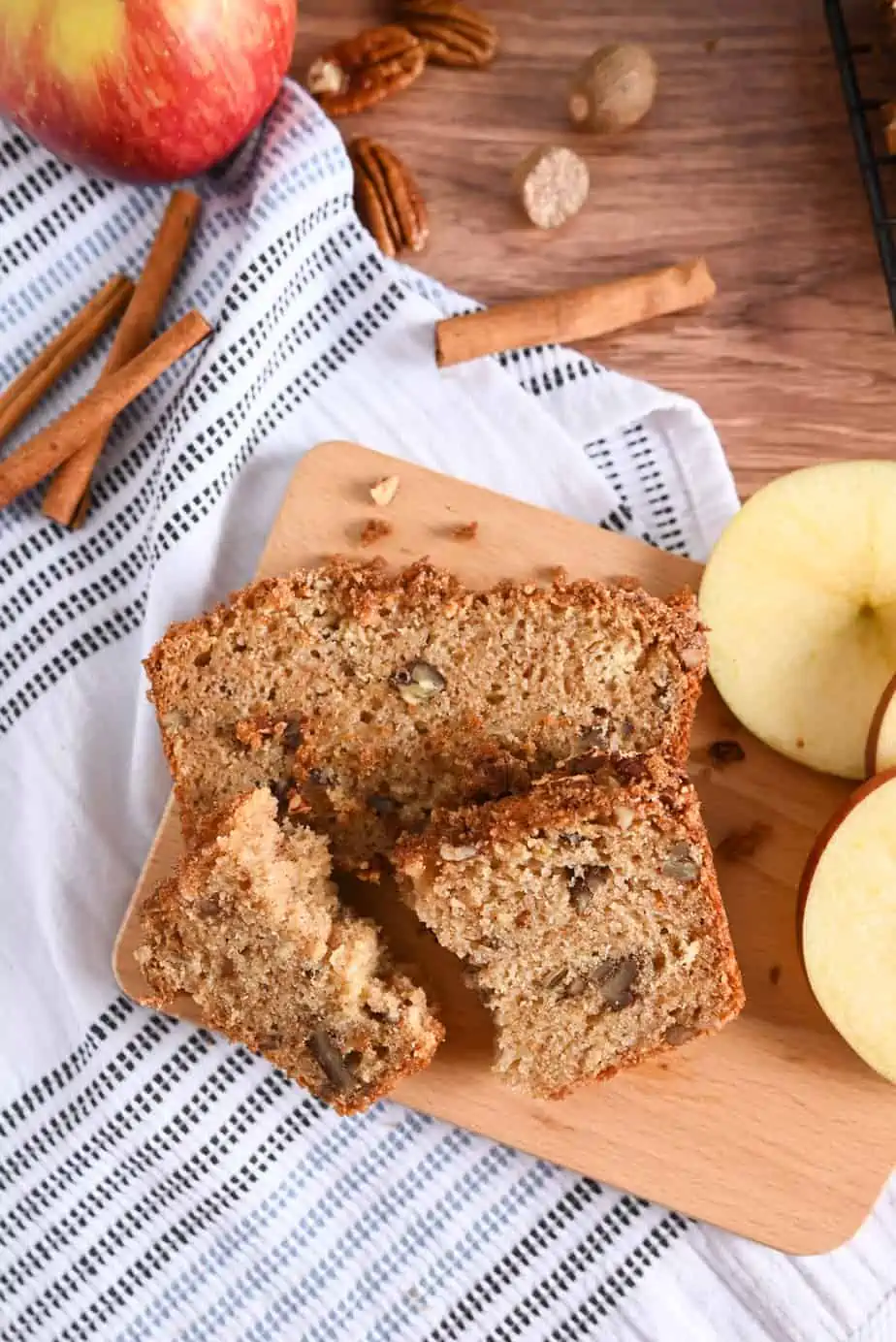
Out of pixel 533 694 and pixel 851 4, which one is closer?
pixel 533 694

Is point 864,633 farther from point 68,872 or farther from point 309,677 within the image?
point 68,872

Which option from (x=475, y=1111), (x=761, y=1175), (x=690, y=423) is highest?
(x=690, y=423)

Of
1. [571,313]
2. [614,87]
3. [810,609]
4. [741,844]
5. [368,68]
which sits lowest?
[741,844]

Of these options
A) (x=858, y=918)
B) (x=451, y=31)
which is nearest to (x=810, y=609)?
(x=858, y=918)

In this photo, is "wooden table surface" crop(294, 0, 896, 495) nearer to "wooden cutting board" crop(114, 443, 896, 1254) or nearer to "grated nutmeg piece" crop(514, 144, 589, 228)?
"grated nutmeg piece" crop(514, 144, 589, 228)

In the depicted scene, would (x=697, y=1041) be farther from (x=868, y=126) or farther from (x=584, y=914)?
(x=868, y=126)

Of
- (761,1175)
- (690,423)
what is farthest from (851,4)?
(761,1175)
